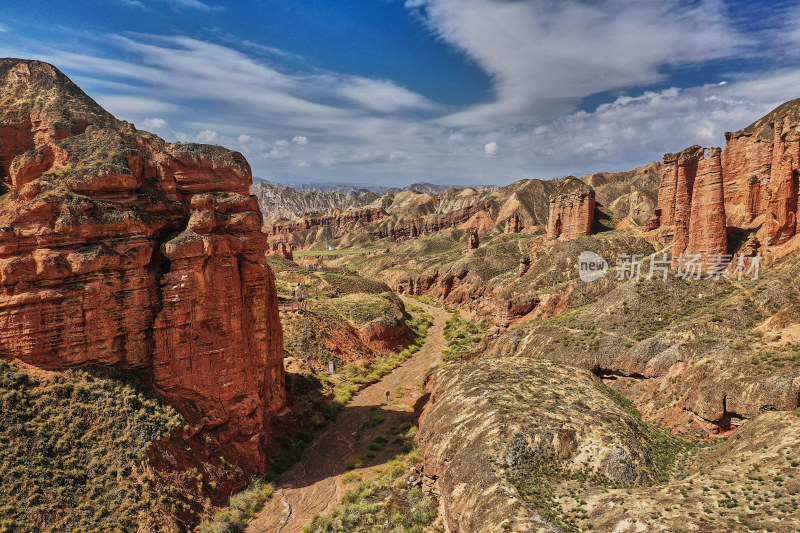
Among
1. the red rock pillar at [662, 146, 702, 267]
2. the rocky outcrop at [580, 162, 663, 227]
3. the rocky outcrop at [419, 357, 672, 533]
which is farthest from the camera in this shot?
the rocky outcrop at [580, 162, 663, 227]

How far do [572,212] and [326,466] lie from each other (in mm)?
58010

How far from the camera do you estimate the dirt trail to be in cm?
2191

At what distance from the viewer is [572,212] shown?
222ft

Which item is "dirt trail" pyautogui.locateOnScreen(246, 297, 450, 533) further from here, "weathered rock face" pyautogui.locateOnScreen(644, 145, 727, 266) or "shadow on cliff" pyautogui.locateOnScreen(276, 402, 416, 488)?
"weathered rock face" pyautogui.locateOnScreen(644, 145, 727, 266)

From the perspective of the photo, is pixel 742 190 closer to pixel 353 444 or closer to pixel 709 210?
pixel 709 210

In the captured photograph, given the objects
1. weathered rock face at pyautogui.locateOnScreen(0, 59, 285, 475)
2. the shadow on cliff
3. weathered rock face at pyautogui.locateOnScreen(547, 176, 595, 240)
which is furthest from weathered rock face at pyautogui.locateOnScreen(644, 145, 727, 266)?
weathered rock face at pyautogui.locateOnScreen(0, 59, 285, 475)

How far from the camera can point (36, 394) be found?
19.0 metres

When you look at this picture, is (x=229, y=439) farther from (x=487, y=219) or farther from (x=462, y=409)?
(x=487, y=219)

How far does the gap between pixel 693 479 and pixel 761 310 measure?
19.0 metres

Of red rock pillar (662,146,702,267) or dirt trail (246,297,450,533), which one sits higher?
red rock pillar (662,146,702,267)

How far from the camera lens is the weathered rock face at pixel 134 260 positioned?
1952 centimetres

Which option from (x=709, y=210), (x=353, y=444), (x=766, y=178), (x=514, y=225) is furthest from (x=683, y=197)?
(x=514, y=225)

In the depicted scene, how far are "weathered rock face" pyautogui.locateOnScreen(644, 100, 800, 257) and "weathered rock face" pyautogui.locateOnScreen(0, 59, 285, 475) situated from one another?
40.6 m

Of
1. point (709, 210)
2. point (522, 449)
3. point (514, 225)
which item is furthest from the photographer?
point (514, 225)
